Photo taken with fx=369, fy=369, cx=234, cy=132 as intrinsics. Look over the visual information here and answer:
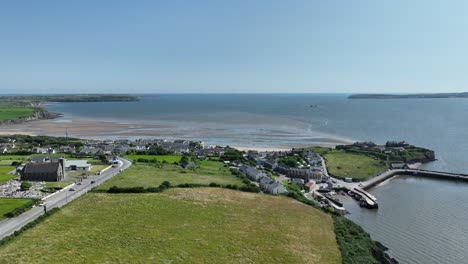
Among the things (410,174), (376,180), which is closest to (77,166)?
(376,180)

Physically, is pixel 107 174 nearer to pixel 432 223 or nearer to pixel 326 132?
pixel 432 223

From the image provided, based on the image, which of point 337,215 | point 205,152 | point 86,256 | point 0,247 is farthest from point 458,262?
point 205,152

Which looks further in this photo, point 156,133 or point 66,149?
point 156,133

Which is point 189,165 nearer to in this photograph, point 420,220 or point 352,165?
point 352,165

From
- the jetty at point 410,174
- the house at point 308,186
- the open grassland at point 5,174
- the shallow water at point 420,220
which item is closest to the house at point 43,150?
the open grassland at point 5,174

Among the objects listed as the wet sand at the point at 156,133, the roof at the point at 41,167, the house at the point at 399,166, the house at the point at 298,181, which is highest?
the roof at the point at 41,167

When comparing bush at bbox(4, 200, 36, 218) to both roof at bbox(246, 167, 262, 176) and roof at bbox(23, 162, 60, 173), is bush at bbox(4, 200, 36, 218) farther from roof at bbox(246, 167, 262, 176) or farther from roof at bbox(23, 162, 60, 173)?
roof at bbox(246, 167, 262, 176)

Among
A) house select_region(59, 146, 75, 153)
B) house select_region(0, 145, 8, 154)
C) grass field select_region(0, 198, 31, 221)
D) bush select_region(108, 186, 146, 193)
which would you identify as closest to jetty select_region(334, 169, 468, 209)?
bush select_region(108, 186, 146, 193)

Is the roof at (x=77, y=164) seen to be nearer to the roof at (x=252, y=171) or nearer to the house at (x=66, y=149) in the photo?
the house at (x=66, y=149)
